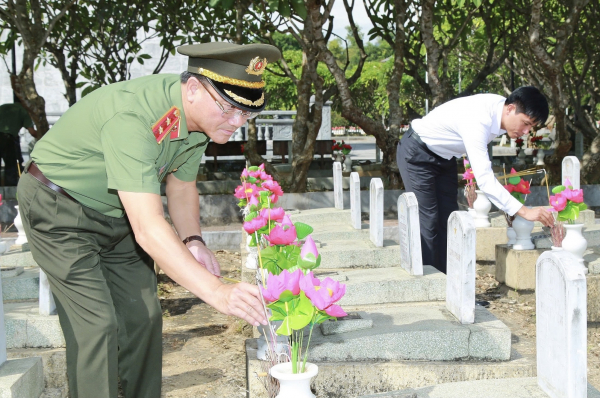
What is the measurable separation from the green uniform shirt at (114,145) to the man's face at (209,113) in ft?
0.22

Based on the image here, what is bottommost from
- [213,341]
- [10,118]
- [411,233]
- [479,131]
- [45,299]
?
[213,341]

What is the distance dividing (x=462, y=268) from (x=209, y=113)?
2.14 m

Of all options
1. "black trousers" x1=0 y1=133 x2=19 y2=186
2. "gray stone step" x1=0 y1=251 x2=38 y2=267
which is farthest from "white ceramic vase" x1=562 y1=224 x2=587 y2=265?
"black trousers" x1=0 y1=133 x2=19 y2=186

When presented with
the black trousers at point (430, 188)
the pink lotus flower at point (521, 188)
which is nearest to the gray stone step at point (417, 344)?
the black trousers at point (430, 188)

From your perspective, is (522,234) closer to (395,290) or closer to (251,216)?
(395,290)

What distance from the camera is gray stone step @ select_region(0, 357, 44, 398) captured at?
3.00 m

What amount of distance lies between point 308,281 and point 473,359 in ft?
6.11

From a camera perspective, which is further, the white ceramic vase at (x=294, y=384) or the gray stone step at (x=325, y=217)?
the gray stone step at (x=325, y=217)

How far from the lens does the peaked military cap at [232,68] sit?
2.49 meters

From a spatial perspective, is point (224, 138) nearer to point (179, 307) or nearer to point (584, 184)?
point (179, 307)

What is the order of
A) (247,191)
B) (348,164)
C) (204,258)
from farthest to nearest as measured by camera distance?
1. (348,164)
2. (247,191)
3. (204,258)

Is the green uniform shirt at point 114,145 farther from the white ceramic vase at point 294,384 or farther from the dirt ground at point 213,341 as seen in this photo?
the dirt ground at point 213,341

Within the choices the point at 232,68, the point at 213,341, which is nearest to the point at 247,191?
A: the point at 213,341

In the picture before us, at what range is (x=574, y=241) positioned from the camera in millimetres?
5309
